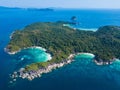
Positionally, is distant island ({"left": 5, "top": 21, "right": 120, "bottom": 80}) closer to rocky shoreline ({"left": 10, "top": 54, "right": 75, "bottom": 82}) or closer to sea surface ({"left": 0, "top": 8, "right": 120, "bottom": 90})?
rocky shoreline ({"left": 10, "top": 54, "right": 75, "bottom": 82})

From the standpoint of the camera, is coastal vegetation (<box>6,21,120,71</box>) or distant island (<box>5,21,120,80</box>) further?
coastal vegetation (<box>6,21,120,71</box>)

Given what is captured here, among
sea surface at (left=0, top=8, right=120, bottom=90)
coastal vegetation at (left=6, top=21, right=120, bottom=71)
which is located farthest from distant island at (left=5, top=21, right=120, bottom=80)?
sea surface at (left=0, top=8, right=120, bottom=90)

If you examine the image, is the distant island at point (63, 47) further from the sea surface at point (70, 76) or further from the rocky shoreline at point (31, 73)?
the sea surface at point (70, 76)

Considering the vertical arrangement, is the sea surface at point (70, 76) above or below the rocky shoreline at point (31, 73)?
Result: below

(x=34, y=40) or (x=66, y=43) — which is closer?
(x=66, y=43)

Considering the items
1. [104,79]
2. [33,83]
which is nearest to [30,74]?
[33,83]

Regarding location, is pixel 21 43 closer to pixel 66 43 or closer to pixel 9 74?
pixel 66 43

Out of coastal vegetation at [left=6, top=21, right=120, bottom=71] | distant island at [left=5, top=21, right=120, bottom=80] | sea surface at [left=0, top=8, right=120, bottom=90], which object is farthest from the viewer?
coastal vegetation at [left=6, top=21, right=120, bottom=71]

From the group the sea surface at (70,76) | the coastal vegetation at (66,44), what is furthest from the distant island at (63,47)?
the sea surface at (70,76)

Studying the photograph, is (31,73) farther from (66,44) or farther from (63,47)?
(66,44)

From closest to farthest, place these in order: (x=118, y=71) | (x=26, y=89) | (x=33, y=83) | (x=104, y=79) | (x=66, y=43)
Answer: (x=26, y=89) < (x=33, y=83) < (x=104, y=79) < (x=118, y=71) < (x=66, y=43)

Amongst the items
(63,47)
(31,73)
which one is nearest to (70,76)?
(31,73)
